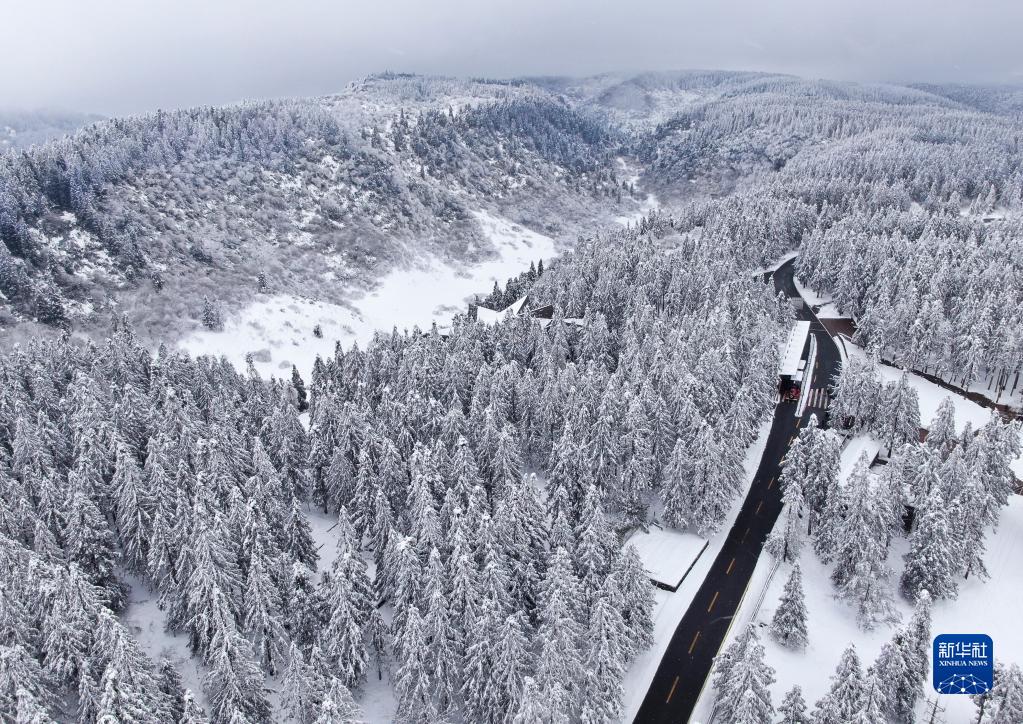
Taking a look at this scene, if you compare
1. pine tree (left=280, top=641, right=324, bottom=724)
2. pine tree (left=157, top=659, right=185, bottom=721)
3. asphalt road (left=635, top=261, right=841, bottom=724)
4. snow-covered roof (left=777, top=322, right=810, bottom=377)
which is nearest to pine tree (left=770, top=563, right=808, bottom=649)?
asphalt road (left=635, top=261, right=841, bottom=724)

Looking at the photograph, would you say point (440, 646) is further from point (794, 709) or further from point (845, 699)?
point (845, 699)

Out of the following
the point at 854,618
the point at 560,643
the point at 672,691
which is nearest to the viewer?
the point at 560,643

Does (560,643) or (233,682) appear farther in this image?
(560,643)

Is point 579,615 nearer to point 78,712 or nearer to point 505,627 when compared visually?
point 505,627

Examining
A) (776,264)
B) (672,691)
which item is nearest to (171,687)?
(672,691)

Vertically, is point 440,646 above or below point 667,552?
above

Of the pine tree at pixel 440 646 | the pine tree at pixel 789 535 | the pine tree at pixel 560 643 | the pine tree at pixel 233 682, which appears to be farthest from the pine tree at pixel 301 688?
the pine tree at pixel 789 535

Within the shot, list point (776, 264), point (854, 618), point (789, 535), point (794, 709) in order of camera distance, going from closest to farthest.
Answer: point (794, 709)
point (854, 618)
point (789, 535)
point (776, 264)

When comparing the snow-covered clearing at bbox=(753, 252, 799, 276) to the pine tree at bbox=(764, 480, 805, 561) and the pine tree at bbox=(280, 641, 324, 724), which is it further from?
the pine tree at bbox=(280, 641, 324, 724)
